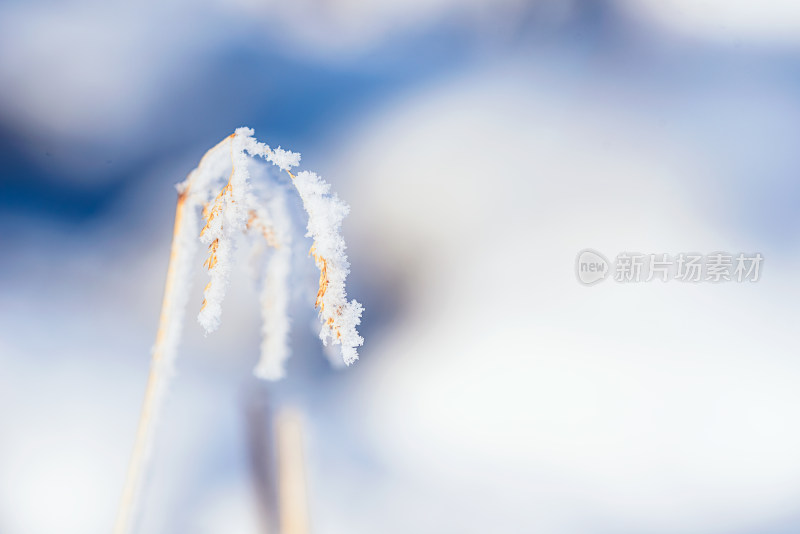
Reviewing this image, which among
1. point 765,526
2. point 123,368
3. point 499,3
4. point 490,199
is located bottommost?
point 765,526

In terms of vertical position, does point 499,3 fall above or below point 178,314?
above

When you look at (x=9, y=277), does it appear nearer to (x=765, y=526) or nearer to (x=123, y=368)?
(x=123, y=368)

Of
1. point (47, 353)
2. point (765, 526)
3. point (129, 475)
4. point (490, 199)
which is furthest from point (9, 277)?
point (765, 526)

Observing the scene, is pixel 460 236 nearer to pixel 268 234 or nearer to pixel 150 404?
pixel 268 234
